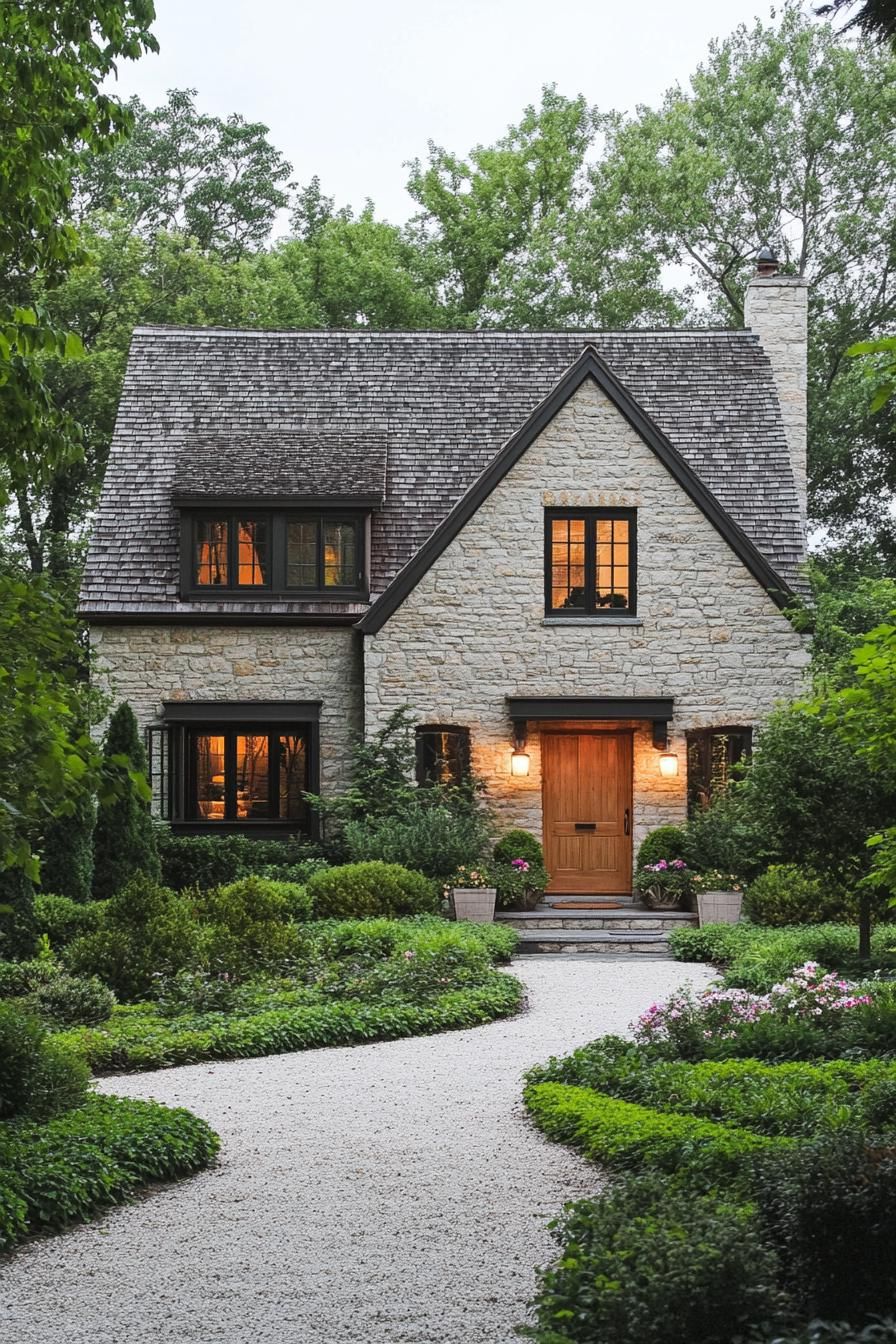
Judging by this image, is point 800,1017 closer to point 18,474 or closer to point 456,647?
point 18,474

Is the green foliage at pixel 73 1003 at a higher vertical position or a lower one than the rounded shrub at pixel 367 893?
lower

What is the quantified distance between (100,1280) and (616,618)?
16.6 meters

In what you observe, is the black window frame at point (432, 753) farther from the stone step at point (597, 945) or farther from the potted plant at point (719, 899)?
the potted plant at point (719, 899)

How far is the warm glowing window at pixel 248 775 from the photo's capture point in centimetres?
2283

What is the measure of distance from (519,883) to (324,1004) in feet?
25.0

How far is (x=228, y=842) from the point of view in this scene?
70.4ft

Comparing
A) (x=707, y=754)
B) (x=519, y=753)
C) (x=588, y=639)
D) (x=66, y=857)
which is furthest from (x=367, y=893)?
(x=707, y=754)

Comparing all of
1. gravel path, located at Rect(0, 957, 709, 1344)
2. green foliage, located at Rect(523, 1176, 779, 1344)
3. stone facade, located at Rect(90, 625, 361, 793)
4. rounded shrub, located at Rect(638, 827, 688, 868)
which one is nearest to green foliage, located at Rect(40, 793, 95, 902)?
stone facade, located at Rect(90, 625, 361, 793)

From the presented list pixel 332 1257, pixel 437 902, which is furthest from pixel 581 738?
pixel 332 1257

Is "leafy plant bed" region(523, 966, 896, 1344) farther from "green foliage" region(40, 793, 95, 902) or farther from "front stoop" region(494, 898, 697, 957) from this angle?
"green foliage" region(40, 793, 95, 902)

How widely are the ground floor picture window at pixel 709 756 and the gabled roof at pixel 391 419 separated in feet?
8.52

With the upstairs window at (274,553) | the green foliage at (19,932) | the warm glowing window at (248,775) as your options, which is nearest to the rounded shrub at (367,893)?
the warm glowing window at (248,775)

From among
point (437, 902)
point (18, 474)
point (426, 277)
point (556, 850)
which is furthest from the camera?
point (426, 277)

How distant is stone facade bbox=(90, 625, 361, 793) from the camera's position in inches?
894
